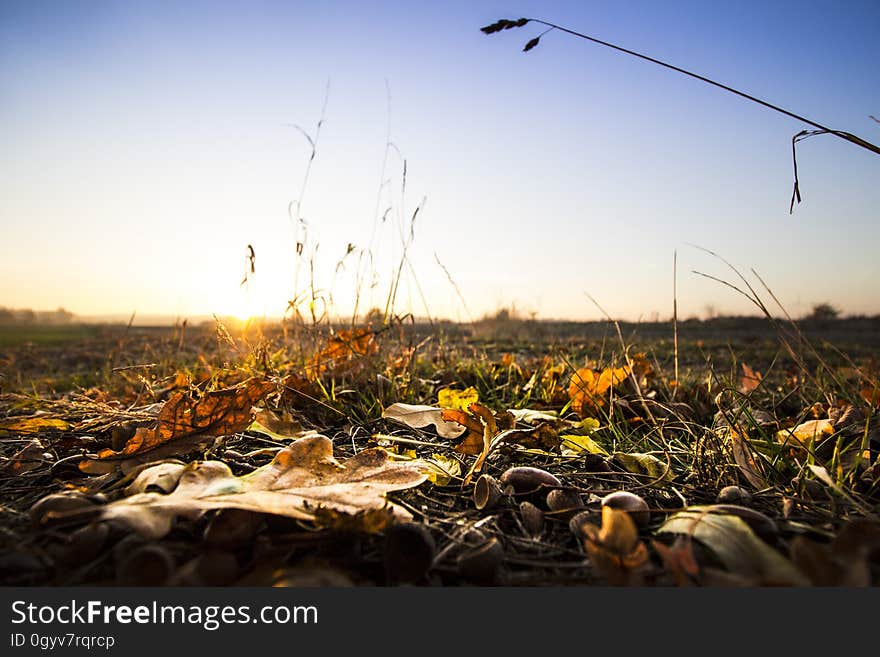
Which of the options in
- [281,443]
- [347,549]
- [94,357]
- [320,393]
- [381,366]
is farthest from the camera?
[94,357]

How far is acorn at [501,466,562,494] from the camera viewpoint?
52.6 inches

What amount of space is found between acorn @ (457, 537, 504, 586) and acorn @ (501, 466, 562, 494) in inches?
14.8

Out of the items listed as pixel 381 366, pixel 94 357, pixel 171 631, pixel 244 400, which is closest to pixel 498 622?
pixel 171 631

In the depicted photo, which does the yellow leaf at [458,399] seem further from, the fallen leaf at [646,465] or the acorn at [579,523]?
the acorn at [579,523]

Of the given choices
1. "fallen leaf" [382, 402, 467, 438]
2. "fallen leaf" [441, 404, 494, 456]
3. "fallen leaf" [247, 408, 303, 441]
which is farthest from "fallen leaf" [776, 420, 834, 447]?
"fallen leaf" [247, 408, 303, 441]

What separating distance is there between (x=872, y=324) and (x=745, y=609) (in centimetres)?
1708

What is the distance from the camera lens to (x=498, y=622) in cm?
84

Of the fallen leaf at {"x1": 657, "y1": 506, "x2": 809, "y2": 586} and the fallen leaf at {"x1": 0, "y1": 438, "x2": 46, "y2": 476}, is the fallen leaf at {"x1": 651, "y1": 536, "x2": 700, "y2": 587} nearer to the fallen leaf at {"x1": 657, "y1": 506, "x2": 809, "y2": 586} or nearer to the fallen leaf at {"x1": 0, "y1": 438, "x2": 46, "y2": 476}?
the fallen leaf at {"x1": 657, "y1": 506, "x2": 809, "y2": 586}

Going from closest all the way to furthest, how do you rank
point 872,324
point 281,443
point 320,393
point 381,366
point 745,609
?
point 745,609 < point 281,443 < point 320,393 < point 381,366 < point 872,324

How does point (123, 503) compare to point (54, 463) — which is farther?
point (54, 463)

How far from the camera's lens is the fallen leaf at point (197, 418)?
1.48 meters

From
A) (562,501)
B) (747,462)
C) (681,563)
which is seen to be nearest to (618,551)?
(681,563)

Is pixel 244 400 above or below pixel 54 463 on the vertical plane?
above

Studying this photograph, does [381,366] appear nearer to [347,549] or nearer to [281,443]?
[281,443]
